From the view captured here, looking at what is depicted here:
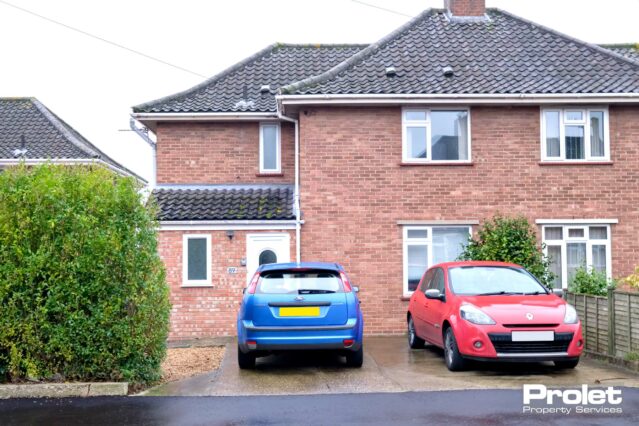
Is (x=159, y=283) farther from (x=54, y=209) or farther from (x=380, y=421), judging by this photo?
(x=380, y=421)

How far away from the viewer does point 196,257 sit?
1711 cm

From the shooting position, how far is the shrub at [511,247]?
15875mm

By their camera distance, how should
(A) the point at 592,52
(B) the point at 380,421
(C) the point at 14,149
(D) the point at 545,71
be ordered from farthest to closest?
(C) the point at 14,149
(A) the point at 592,52
(D) the point at 545,71
(B) the point at 380,421

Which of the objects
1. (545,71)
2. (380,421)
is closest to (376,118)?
(545,71)

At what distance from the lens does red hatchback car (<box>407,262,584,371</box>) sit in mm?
10234

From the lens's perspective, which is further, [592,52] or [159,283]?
[592,52]

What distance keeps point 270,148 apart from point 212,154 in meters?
1.43

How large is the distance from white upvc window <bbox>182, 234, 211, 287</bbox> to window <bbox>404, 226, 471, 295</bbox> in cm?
432

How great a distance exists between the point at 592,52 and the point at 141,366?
14309 mm

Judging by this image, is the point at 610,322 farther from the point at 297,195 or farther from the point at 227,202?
the point at 227,202

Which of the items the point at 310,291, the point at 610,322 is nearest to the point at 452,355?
the point at 310,291

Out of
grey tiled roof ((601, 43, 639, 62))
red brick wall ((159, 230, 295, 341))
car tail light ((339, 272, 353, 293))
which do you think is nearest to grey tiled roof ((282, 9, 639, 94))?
grey tiled roof ((601, 43, 639, 62))

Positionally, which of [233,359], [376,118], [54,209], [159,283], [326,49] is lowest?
[233,359]

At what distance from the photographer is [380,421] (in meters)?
7.65
